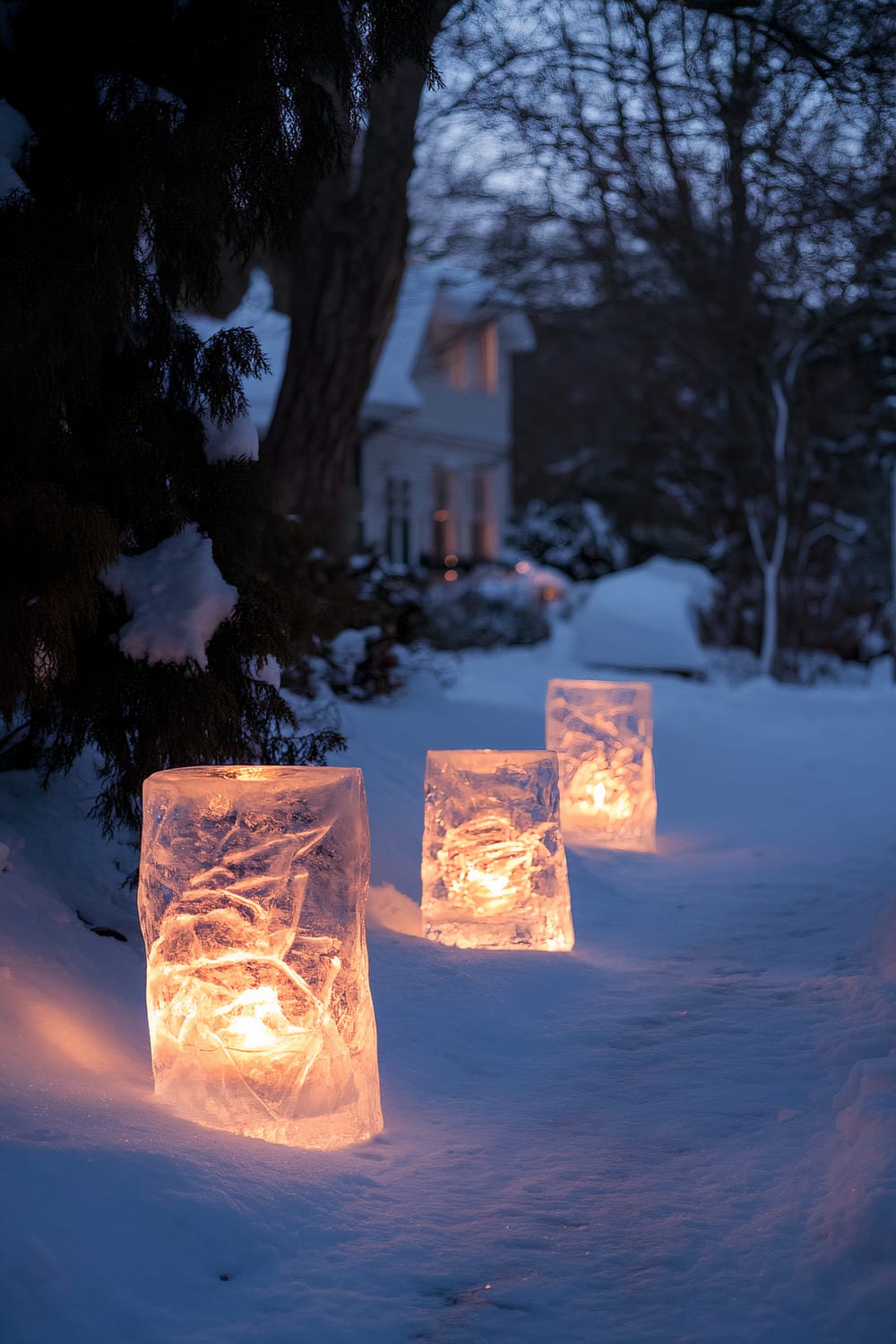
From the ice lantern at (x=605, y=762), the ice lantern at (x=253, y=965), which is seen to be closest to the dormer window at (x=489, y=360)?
the ice lantern at (x=605, y=762)

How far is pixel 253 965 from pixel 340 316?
724 cm

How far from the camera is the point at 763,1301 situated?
2.74 meters

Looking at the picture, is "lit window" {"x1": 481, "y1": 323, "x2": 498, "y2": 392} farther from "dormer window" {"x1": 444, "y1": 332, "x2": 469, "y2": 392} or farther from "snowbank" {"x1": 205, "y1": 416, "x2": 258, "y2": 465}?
"snowbank" {"x1": 205, "y1": 416, "x2": 258, "y2": 465}

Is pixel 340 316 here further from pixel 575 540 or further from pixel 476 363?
pixel 575 540

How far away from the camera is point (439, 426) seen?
29.3 meters

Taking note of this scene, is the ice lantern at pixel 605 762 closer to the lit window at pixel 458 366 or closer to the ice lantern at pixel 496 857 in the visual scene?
the ice lantern at pixel 496 857

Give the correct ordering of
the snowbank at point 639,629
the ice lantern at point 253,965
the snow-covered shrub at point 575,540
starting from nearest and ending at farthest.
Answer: the ice lantern at point 253,965, the snowbank at point 639,629, the snow-covered shrub at point 575,540

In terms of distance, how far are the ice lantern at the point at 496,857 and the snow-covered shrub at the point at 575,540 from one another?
95.0 feet

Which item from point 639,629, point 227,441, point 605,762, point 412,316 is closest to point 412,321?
point 412,316

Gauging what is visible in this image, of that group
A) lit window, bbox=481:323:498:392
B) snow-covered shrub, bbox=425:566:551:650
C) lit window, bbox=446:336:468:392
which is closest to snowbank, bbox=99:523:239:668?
snow-covered shrub, bbox=425:566:551:650

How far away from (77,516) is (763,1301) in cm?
280

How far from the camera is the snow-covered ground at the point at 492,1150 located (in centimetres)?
270

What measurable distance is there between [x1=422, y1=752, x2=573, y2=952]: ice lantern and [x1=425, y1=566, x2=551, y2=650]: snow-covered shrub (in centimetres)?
1390

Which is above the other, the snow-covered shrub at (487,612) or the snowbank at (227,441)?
the snowbank at (227,441)
